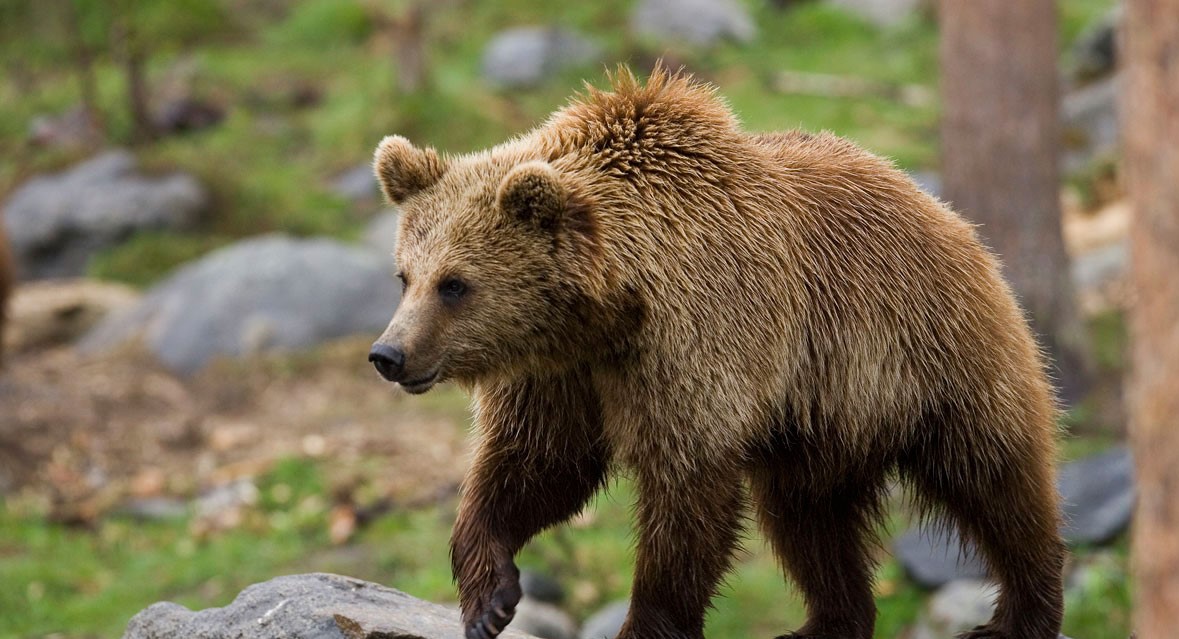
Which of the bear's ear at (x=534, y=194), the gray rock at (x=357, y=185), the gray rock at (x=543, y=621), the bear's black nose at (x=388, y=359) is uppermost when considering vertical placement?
the gray rock at (x=357, y=185)

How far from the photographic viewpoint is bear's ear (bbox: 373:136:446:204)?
5133mm

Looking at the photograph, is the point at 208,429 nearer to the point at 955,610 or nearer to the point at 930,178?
the point at 955,610

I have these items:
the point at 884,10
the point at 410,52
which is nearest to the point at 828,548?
the point at 410,52

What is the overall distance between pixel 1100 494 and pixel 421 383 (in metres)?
7.06

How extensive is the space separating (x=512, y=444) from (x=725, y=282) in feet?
3.18

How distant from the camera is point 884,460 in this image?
17.6ft

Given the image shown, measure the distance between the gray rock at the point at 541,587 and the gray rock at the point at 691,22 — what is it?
13983 mm

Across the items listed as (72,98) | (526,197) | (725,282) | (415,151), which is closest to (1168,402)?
(725,282)

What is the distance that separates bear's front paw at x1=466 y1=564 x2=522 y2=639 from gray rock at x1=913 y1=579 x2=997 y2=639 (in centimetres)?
509

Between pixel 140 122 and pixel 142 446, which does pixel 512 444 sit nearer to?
pixel 142 446

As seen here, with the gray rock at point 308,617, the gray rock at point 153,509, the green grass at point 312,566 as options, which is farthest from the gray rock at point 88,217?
the gray rock at point 308,617

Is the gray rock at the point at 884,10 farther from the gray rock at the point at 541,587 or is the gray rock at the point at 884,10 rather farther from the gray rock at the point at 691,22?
the gray rock at the point at 541,587

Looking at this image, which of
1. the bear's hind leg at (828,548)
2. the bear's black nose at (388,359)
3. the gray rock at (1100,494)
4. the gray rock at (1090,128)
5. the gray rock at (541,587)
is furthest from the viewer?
the gray rock at (1090,128)

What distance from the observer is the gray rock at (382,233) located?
17.3 metres
